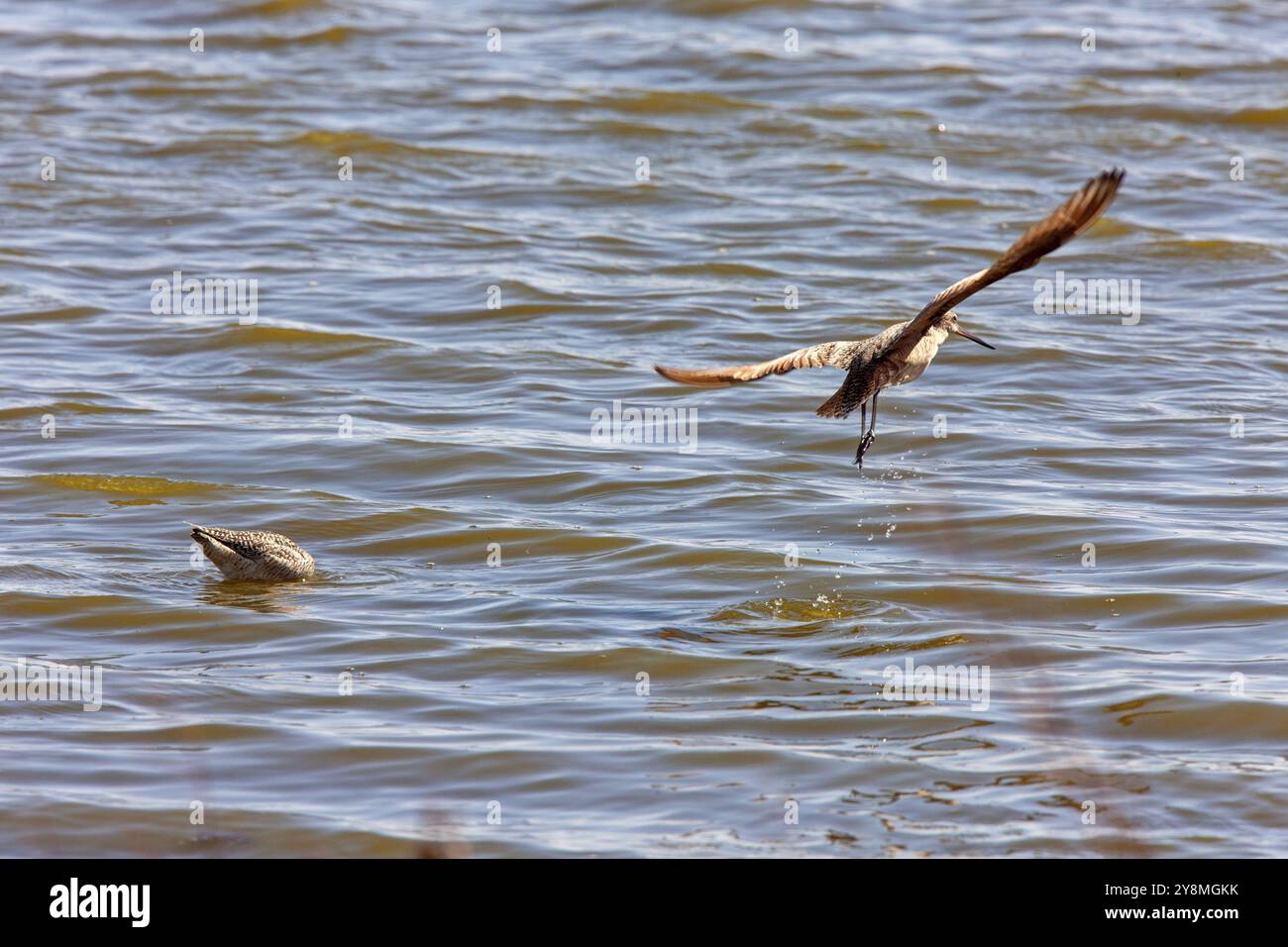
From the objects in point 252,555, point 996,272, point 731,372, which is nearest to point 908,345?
point 731,372

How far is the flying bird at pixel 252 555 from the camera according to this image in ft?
26.9

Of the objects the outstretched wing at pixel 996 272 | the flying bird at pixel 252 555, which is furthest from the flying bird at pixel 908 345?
the flying bird at pixel 252 555

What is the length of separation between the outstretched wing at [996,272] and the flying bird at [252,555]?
2.65m

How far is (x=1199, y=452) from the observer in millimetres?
10203

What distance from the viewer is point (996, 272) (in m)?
6.62

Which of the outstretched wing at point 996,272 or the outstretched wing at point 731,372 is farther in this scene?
the outstretched wing at point 731,372

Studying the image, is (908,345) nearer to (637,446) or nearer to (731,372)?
(731,372)

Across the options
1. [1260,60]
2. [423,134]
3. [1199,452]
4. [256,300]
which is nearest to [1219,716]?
[1199,452]

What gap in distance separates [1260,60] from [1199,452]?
10442mm

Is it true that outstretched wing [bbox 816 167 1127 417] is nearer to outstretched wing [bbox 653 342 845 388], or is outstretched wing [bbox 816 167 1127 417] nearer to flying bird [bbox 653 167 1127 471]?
flying bird [bbox 653 167 1127 471]

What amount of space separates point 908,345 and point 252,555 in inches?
127

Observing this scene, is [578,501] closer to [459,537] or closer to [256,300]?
[459,537]

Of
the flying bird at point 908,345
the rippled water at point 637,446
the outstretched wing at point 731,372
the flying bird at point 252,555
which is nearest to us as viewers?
the rippled water at point 637,446

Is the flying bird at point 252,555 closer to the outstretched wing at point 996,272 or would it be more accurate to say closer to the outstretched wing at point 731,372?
the outstretched wing at point 731,372
